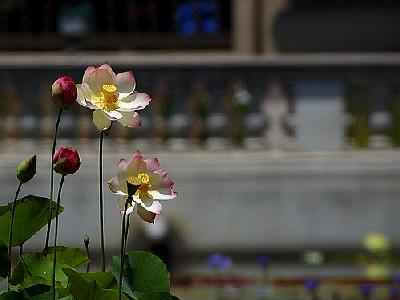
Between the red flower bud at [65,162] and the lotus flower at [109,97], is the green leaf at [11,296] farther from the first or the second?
the lotus flower at [109,97]

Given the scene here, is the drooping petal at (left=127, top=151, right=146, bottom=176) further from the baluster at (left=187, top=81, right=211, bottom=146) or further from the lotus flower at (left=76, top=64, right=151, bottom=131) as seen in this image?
the baluster at (left=187, top=81, right=211, bottom=146)

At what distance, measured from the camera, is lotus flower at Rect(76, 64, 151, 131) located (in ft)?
8.08

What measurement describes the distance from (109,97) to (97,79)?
0.16 ft

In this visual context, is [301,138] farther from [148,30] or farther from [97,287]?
[97,287]

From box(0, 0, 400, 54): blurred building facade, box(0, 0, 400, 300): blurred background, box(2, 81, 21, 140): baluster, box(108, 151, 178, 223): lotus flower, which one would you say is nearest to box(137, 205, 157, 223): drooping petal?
box(108, 151, 178, 223): lotus flower

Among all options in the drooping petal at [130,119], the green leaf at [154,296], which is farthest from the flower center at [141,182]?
the green leaf at [154,296]

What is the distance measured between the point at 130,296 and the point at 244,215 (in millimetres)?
9135

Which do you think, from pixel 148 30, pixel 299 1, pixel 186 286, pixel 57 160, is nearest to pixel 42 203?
pixel 57 160

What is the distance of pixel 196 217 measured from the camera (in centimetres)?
1150

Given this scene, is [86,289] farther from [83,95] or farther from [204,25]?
[204,25]

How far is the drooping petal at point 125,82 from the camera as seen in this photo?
101 inches

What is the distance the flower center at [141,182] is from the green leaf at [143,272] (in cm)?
12

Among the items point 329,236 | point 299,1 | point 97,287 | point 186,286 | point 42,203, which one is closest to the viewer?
point 97,287

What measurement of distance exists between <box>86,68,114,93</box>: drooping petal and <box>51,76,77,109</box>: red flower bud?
9 cm
